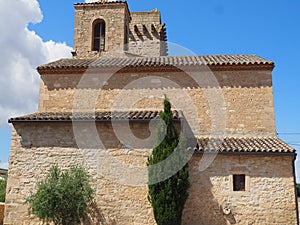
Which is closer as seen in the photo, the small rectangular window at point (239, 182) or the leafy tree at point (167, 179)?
the leafy tree at point (167, 179)

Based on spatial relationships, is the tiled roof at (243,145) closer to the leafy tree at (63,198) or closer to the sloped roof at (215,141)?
the sloped roof at (215,141)

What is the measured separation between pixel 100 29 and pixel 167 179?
32.0ft

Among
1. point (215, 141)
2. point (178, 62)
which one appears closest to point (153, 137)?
point (215, 141)

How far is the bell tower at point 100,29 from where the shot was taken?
1456 cm

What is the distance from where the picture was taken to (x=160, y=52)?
18.3 m

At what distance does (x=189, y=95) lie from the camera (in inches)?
422

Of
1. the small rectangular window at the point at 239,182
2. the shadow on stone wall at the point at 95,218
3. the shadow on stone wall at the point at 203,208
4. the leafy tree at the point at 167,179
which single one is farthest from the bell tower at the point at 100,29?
the small rectangular window at the point at 239,182

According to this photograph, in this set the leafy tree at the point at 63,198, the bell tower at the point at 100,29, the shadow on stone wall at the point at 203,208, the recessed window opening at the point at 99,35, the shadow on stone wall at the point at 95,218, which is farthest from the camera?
the recessed window opening at the point at 99,35

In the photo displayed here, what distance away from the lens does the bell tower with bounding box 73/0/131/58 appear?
14.6 meters

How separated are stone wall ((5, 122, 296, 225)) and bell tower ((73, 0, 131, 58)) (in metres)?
6.38

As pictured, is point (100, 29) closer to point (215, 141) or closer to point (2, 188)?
point (215, 141)

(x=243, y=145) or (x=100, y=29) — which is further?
(x=100, y=29)

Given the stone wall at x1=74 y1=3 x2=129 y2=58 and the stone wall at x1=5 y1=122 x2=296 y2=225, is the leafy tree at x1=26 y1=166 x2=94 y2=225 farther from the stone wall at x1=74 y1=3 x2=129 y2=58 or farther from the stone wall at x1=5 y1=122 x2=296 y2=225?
the stone wall at x1=74 y1=3 x2=129 y2=58

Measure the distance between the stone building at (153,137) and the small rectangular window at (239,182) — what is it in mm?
28
